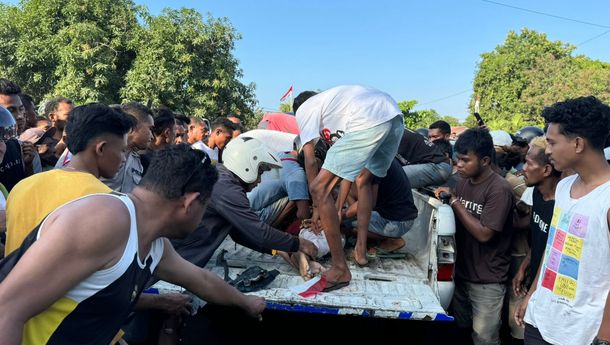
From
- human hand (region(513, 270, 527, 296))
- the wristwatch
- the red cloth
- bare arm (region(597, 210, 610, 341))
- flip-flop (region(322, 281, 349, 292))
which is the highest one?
the red cloth

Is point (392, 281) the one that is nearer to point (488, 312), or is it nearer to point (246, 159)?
point (488, 312)

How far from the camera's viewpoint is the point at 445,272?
128 inches

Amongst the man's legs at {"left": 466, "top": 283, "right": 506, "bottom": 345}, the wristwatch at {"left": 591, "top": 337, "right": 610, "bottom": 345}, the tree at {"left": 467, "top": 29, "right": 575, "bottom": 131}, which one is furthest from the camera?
the tree at {"left": 467, "top": 29, "right": 575, "bottom": 131}

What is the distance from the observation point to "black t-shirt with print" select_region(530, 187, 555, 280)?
2.91 meters

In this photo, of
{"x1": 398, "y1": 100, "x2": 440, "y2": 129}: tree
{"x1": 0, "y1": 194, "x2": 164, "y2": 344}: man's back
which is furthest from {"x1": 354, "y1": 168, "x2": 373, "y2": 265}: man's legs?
{"x1": 398, "y1": 100, "x2": 440, "y2": 129}: tree

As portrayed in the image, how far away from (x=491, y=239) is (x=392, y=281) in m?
0.86

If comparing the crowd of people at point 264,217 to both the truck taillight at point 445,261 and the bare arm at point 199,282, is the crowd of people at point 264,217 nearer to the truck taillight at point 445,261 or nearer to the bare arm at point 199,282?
the bare arm at point 199,282

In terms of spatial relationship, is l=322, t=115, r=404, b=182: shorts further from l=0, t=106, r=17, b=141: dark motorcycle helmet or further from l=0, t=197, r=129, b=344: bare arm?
l=0, t=197, r=129, b=344: bare arm

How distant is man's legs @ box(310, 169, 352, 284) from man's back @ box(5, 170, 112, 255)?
67.7 inches

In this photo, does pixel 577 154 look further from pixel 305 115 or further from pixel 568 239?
pixel 305 115

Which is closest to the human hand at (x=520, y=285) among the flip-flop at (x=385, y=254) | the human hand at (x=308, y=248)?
the flip-flop at (x=385, y=254)

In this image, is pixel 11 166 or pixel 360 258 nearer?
pixel 11 166

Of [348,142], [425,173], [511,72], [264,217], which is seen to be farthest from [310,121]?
[511,72]

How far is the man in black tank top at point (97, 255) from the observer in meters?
1.25
